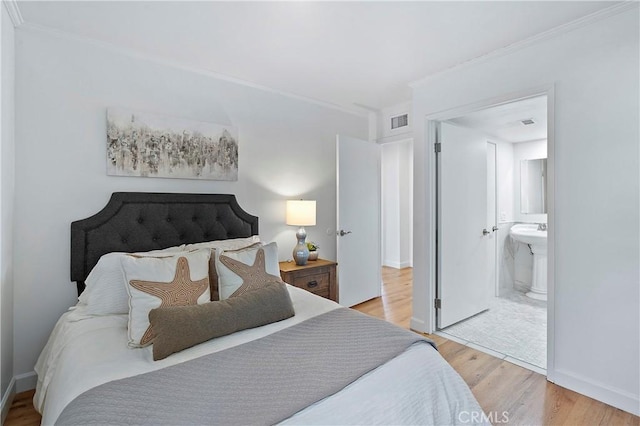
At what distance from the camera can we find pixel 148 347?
148cm

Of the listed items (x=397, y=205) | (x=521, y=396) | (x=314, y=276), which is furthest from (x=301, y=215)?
(x=397, y=205)

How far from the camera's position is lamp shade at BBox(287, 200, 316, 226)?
126 inches

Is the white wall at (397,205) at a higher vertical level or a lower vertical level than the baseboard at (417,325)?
higher

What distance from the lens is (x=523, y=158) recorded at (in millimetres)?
4426

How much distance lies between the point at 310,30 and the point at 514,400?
109 inches

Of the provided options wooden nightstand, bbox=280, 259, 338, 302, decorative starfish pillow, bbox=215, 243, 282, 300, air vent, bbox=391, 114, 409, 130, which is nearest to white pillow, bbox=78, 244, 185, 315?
decorative starfish pillow, bbox=215, 243, 282, 300

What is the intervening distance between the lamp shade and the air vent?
62.4 inches

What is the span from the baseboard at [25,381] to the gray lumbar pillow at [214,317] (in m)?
1.48

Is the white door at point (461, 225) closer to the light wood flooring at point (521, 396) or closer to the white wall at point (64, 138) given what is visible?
the light wood flooring at point (521, 396)

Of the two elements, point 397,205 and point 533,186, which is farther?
point 397,205

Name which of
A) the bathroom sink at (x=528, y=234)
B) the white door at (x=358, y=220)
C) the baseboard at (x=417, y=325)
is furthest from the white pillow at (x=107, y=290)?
the bathroom sink at (x=528, y=234)

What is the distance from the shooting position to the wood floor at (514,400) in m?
1.89

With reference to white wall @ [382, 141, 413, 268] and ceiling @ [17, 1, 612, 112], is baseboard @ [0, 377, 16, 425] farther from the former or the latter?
white wall @ [382, 141, 413, 268]

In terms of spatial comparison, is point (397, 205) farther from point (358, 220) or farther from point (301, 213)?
point (301, 213)
